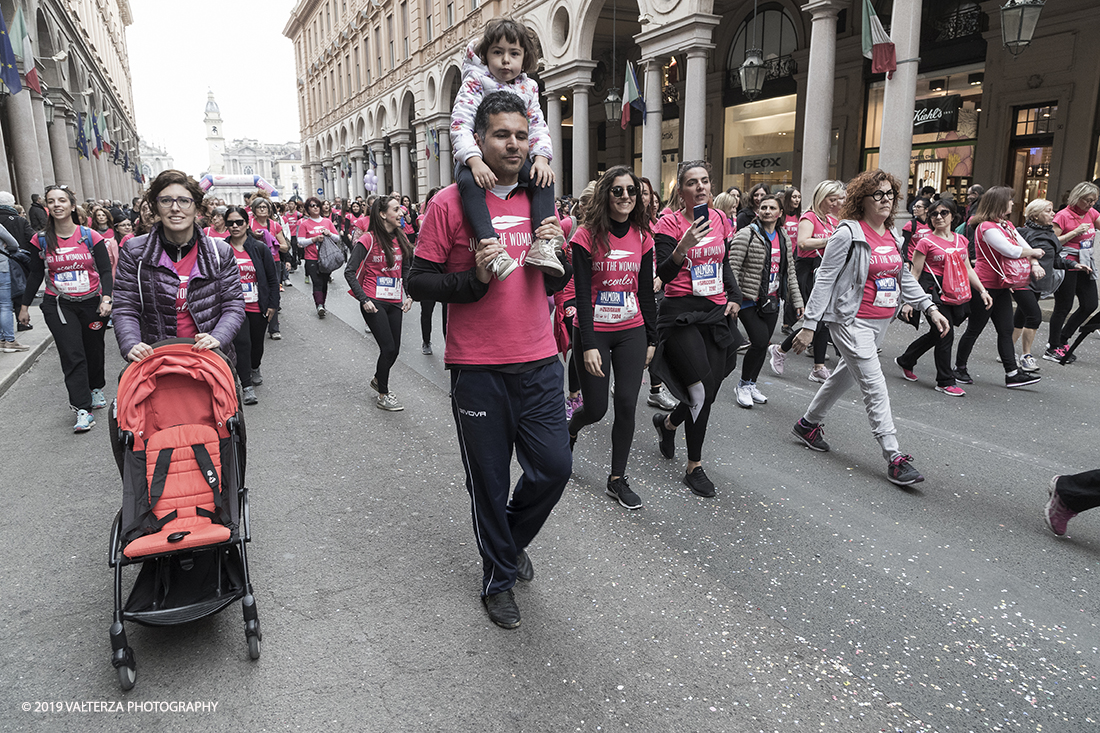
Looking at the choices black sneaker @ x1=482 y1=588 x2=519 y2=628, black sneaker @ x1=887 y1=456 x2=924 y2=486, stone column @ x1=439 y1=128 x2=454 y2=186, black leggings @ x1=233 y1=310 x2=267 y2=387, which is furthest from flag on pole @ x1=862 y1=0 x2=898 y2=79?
stone column @ x1=439 y1=128 x2=454 y2=186

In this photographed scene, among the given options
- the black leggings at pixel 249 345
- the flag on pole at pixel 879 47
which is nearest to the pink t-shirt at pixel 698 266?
the black leggings at pixel 249 345

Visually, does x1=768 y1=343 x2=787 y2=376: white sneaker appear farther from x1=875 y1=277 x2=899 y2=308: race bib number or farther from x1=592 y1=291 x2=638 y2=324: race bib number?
x1=592 y1=291 x2=638 y2=324: race bib number

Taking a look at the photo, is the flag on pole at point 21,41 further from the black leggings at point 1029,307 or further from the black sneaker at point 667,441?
the black leggings at point 1029,307

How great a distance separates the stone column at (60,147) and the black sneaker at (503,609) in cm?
2962

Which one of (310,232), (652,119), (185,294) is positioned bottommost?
(185,294)

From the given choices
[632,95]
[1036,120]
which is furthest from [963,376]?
[632,95]

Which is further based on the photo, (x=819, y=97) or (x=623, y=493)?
(x=819, y=97)

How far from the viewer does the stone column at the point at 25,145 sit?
19875 millimetres

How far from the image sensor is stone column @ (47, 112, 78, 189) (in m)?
26.0

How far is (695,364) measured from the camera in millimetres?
4555

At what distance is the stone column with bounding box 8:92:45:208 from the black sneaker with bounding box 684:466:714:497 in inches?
869

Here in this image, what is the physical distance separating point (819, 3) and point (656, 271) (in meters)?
11.5

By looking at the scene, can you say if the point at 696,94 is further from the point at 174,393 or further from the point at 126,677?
the point at 126,677

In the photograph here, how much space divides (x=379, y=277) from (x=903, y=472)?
15.7 ft
